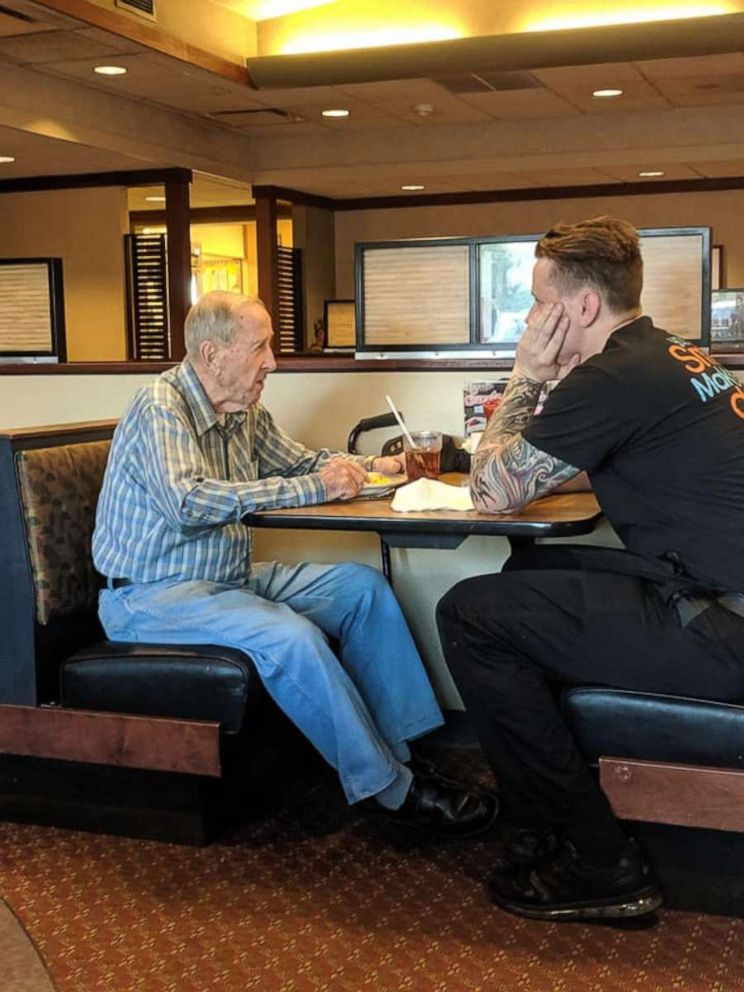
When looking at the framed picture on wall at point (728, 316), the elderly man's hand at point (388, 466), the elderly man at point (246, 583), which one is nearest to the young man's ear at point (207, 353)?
the elderly man at point (246, 583)

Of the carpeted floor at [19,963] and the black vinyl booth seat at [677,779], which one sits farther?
the black vinyl booth seat at [677,779]

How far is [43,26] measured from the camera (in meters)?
5.92

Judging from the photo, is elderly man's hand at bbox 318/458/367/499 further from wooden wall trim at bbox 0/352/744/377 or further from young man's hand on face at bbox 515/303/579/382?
wooden wall trim at bbox 0/352/744/377

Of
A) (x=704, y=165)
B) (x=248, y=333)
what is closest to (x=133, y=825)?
(x=248, y=333)

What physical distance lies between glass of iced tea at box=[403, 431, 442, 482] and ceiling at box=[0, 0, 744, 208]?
4059 mm

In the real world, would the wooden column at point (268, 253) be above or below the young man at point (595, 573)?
above

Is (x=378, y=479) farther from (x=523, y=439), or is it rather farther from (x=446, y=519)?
(x=523, y=439)

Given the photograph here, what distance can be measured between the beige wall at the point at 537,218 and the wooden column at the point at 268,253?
4.52 ft

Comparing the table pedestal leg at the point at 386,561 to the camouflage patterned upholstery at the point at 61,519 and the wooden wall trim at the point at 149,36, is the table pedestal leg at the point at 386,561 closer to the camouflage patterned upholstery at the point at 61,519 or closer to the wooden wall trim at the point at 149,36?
the camouflage patterned upholstery at the point at 61,519

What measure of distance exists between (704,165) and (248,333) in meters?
7.66

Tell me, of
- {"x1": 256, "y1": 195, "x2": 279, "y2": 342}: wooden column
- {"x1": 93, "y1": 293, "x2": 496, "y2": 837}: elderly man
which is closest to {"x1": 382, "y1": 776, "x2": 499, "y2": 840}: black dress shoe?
{"x1": 93, "y1": 293, "x2": 496, "y2": 837}: elderly man

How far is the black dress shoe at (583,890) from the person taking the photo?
219cm

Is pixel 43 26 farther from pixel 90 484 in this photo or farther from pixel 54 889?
pixel 54 889

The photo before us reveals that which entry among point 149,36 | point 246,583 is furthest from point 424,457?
point 149,36
